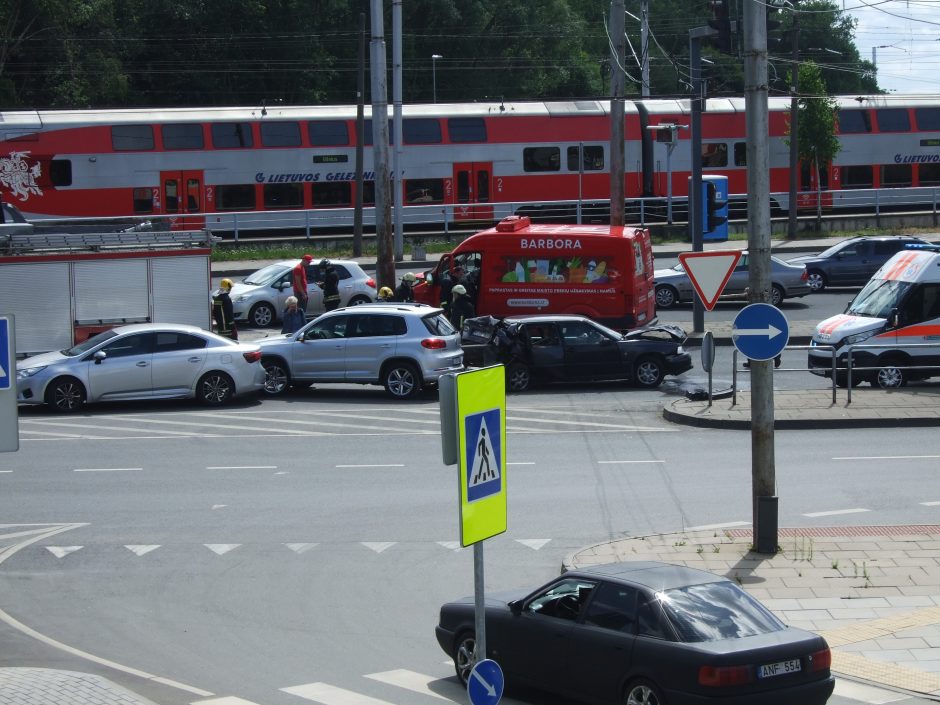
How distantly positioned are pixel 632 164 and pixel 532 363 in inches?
920

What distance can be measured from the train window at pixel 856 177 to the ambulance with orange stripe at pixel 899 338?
25.3m

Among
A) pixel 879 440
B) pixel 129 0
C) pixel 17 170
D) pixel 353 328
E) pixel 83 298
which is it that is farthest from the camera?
pixel 129 0

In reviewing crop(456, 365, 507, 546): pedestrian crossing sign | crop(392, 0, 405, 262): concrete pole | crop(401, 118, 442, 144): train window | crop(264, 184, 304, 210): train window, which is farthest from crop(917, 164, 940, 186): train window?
crop(456, 365, 507, 546): pedestrian crossing sign

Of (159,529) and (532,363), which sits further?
(532,363)

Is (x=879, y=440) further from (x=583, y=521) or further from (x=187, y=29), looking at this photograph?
(x=187, y=29)

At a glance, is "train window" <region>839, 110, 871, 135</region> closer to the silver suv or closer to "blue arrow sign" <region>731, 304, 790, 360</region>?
the silver suv

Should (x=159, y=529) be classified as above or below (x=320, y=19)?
below

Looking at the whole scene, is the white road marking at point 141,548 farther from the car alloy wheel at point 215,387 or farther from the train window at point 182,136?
the train window at point 182,136

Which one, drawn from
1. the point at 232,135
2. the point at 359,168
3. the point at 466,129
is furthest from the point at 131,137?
the point at 466,129

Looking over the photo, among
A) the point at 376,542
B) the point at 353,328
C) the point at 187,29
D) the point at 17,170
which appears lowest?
the point at 376,542

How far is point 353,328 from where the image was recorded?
79.7 feet

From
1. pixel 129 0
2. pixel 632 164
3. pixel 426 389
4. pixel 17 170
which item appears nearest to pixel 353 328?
pixel 426 389

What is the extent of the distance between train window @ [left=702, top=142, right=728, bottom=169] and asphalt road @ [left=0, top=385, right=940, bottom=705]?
2510cm

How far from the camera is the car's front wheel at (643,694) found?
8.73 meters
